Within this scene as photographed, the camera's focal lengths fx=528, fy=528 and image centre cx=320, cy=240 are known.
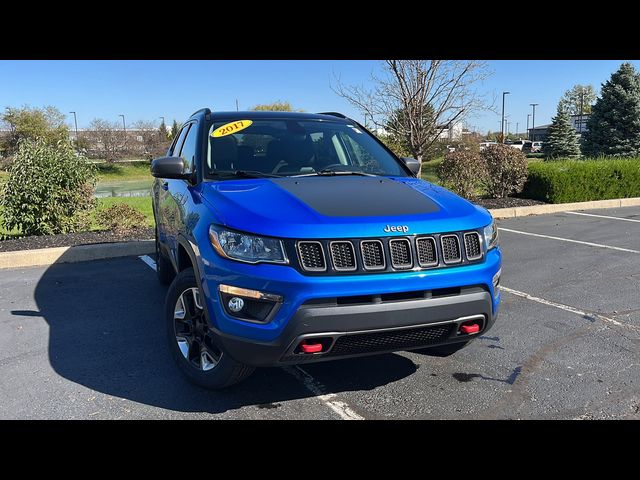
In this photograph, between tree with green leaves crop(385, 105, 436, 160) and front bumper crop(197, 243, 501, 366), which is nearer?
front bumper crop(197, 243, 501, 366)

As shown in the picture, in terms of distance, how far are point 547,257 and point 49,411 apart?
21.4ft

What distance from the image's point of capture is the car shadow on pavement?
11.1 feet

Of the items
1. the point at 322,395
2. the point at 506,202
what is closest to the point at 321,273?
the point at 322,395

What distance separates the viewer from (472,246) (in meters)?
3.10

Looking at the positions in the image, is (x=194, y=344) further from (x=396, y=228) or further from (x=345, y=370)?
(x=396, y=228)

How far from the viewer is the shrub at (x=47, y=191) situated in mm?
8203

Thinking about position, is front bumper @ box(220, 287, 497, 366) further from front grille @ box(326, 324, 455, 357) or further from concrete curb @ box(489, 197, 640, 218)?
concrete curb @ box(489, 197, 640, 218)

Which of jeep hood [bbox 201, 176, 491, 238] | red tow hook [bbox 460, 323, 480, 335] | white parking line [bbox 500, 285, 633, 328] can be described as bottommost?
white parking line [bbox 500, 285, 633, 328]

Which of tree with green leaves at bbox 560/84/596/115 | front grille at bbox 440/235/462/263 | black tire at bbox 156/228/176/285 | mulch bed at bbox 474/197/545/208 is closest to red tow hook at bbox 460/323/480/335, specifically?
front grille at bbox 440/235/462/263

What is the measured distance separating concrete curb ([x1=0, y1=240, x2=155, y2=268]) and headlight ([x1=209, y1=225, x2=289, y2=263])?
214 inches

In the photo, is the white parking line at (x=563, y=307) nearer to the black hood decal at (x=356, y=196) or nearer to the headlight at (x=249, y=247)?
the black hood decal at (x=356, y=196)

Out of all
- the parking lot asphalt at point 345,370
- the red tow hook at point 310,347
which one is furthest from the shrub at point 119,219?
the red tow hook at point 310,347
